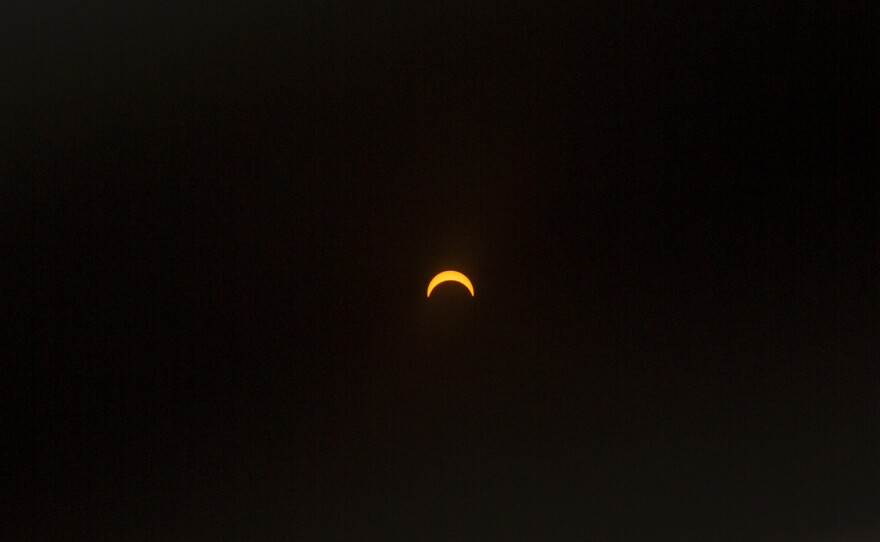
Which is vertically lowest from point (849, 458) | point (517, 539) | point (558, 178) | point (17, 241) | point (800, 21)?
point (517, 539)

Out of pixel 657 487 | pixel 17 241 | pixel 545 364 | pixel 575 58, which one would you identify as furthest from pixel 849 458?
pixel 17 241

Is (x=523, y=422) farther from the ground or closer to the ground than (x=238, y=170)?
closer to the ground

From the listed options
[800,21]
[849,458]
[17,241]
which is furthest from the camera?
[849,458]

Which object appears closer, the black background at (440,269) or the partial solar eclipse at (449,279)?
the black background at (440,269)

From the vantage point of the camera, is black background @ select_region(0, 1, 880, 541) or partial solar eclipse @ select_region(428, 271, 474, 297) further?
partial solar eclipse @ select_region(428, 271, 474, 297)

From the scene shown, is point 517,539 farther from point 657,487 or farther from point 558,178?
point 558,178

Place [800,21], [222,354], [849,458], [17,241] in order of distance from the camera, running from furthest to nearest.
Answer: [849,458]
[222,354]
[17,241]
[800,21]

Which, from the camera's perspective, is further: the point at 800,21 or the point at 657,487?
the point at 657,487
